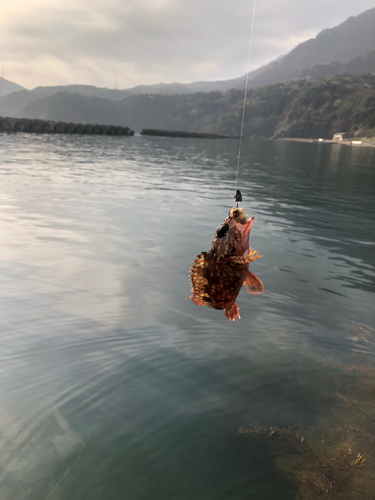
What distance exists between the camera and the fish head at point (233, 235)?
152 inches

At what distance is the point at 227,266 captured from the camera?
408 cm

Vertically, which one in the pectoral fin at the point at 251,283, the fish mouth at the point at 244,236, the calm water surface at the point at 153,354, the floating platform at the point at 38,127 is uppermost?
the floating platform at the point at 38,127

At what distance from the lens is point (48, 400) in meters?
6.57

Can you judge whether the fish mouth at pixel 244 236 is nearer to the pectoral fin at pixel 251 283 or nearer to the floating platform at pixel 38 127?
the pectoral fin at pixel 251 283

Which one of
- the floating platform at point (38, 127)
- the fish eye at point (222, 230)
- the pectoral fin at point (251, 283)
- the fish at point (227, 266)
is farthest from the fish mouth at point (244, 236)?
the floating platform at point (38, 127)

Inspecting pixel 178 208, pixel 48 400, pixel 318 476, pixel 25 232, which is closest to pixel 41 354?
pixel 48 400

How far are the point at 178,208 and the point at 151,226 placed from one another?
4407mm

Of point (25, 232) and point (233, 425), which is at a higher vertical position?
point (25, 232)

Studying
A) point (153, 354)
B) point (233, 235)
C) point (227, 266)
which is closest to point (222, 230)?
point (233, 235)

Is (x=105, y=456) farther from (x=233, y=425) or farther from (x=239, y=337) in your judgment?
(x=239, y=337)

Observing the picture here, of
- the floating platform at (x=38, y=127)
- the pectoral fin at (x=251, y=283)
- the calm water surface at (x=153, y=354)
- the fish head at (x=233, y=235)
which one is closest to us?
the fish head at (x=233, y=235)

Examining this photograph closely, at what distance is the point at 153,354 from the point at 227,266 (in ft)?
14.6

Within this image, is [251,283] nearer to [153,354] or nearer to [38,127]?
[153,354]

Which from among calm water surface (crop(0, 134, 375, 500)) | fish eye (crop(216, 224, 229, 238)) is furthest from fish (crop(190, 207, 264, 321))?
calm water surface (crop(0, 134, 375, 500))
